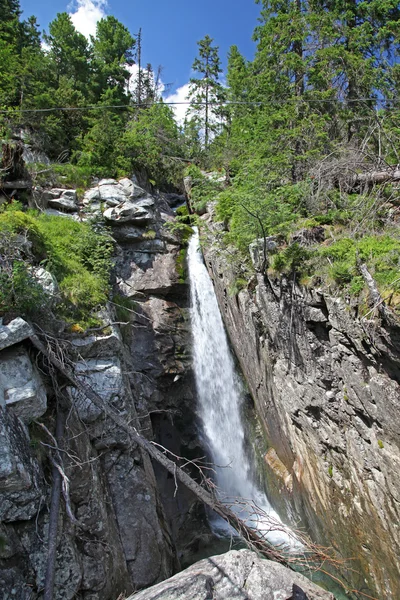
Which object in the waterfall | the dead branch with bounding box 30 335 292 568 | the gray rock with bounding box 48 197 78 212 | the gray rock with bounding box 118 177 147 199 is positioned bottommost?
the waterfall

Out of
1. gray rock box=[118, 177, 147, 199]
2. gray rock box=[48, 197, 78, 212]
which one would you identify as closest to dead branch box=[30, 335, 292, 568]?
gray rock box=[48, 197, 78, 212]

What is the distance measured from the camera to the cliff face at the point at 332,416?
5.31 metres

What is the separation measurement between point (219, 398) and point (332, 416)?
201 inches

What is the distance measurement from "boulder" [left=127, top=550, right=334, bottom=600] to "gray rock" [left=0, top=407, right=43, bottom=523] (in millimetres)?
1701

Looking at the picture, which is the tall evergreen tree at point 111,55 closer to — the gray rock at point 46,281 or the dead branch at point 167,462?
the gray rock at point 46,281

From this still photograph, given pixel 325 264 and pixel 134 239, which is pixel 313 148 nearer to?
pixel 325 264

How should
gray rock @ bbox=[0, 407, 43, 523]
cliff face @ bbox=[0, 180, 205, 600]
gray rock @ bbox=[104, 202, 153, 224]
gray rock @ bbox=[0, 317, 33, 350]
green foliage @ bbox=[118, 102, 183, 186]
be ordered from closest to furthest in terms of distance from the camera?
gray rock @ bbox=[0, 407, 43, 523], cliff face @ bbox=[0, 180, 205, 600], gray rock @ bbox=[0, 317, 33, 350], gray rock @ bbox=[104, 202, 153, 224], green foliage @ bbox=[118, 102, 183, 186]

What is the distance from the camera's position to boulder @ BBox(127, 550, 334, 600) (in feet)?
10.0

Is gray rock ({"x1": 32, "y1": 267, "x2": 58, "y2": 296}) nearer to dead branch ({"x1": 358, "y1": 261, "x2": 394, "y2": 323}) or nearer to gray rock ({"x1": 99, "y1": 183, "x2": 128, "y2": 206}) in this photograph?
dead branch ({"x1": 358, "y1": 261, "x2": 394, "y2": 323})

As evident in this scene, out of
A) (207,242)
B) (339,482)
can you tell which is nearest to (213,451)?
(339,482)

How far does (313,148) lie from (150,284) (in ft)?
22.9

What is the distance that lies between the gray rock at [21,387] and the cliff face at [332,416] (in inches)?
201

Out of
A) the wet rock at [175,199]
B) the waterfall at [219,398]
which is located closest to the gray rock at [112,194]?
the waterfall at [219,398]

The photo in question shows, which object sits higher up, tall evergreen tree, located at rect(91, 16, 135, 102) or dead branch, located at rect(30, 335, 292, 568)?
tall evergreen tree, located at rect(91, 16, 135, 102)
